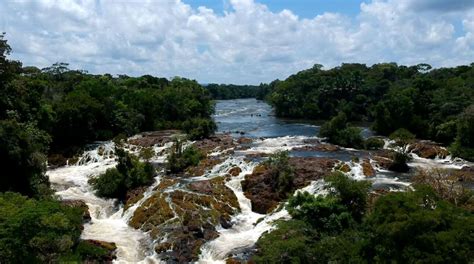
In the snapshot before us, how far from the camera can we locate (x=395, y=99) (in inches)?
2368

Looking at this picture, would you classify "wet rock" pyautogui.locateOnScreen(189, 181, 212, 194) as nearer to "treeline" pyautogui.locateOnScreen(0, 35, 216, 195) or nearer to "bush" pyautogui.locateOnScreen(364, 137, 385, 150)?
"treeline" pyautogui.locateOnScreen(0, 35, 216, 195)

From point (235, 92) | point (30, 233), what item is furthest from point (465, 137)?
point (235, 92)

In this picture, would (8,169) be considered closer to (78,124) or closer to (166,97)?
(78,124)

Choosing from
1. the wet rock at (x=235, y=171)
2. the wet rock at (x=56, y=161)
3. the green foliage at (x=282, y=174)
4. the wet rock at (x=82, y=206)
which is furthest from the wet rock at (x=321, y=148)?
the wet rock at (x=82, y=206)

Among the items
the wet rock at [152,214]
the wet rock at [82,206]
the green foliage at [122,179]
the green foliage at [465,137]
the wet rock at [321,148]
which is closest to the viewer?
the wet rock at [152,214]

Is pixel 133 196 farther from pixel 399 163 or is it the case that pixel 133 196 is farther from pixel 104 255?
pixel 399 163

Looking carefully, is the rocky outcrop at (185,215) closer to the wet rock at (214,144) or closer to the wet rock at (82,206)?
the wet rock at (82,206)

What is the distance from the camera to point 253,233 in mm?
25328

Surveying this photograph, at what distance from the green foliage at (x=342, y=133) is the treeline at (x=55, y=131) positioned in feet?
41.2

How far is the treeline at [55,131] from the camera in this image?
17594mm

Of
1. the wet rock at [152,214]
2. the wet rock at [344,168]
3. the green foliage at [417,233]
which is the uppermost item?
the green foliage at [417,233]

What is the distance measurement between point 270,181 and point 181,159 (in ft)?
27.9

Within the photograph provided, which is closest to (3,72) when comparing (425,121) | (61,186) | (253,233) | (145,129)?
(61,186)

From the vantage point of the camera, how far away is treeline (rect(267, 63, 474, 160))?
51.4 m
